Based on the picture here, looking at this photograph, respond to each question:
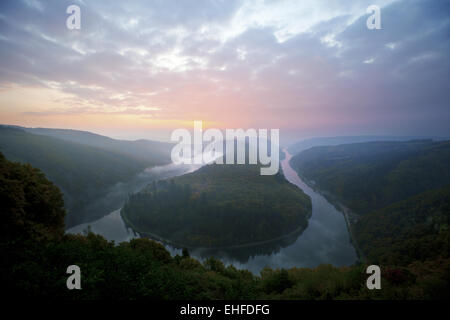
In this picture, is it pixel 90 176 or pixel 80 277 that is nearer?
pixel 80 277

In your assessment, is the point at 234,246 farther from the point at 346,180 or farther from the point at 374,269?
the point at 346,180

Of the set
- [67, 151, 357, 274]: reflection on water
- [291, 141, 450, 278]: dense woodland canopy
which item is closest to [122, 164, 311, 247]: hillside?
[67, 151, 357, 274]: reflection on water

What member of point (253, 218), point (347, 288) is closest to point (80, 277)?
point (347, 288)

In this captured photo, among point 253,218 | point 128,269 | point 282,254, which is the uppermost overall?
point 128,269

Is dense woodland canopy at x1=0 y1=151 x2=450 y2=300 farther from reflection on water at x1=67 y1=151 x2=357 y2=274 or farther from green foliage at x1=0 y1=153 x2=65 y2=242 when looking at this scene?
reflection on water at x1=67 y1=151 x2=357 y2=274

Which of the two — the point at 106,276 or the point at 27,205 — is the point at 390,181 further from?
the point at 27,205

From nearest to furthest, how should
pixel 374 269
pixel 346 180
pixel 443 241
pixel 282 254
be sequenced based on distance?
pixel 374 269 → pixel 443 241 → pixel 282 254 → pixel 346 180

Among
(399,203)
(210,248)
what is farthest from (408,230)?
(210,248)
